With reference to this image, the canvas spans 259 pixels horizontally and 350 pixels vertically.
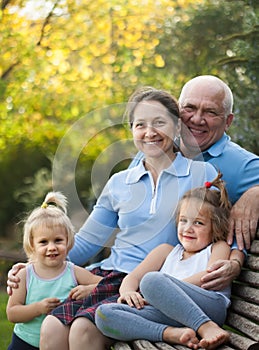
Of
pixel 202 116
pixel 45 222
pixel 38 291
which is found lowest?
pixel 38 291

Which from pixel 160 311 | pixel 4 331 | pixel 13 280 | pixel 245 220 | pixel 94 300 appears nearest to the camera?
pixel 160 311

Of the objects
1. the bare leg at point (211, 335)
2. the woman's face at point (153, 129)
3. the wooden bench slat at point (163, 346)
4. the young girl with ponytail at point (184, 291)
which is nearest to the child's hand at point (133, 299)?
the young girl with ponytail at point (184, 291)

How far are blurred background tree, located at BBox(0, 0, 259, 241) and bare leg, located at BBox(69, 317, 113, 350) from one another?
15.9ft

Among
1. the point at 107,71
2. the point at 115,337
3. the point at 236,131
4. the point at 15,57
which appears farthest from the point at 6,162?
the point at 115,337

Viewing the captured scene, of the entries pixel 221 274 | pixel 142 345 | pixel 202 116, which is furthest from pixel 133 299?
pixel 202 116

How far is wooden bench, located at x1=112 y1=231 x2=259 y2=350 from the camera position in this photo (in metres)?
2.82

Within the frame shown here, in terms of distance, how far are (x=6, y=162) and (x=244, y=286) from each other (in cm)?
741

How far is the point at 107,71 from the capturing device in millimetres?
12234

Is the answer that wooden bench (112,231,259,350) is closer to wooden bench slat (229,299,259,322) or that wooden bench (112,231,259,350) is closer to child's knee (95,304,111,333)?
wooden bench slat (229,299,259,322)

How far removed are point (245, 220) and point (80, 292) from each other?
79cm

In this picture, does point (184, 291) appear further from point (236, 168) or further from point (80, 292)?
point (236, 168)

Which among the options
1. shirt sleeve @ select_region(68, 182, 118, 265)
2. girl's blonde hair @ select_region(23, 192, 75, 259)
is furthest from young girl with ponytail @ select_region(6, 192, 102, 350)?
shirt sleeve @ select_region(68, 182, 118, 265)

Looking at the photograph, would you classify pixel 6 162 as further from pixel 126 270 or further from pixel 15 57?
pixel 126 270

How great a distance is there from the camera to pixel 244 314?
310cm
